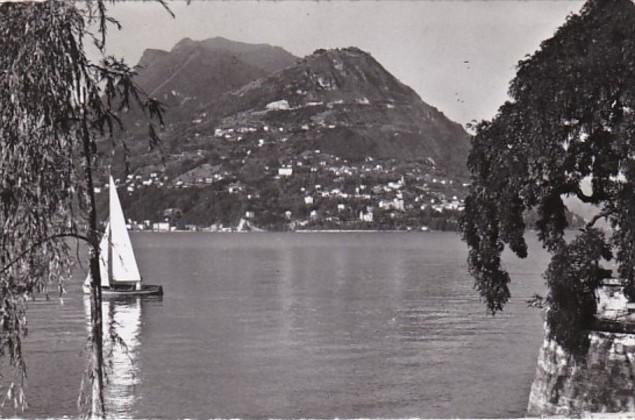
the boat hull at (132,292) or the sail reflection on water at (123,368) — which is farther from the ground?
the boat hull at (132,292)

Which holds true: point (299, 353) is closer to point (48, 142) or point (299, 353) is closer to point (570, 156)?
point (570, 156)

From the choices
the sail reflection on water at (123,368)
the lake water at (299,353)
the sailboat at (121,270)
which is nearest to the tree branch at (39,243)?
the sail reflection on water at (123,368)

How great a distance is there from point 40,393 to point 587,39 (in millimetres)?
23697

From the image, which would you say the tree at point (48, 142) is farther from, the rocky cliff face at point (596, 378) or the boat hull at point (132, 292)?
the boat hull at point (132, 292)

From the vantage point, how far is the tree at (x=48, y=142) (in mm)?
8891

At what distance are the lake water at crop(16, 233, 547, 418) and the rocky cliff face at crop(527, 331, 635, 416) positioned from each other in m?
8.44

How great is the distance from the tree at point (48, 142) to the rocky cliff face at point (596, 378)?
1010 centimetres

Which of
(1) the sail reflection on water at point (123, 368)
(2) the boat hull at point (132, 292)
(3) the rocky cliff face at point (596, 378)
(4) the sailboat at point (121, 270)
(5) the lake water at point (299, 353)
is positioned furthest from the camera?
(2) the boat hull at point (132, 292)

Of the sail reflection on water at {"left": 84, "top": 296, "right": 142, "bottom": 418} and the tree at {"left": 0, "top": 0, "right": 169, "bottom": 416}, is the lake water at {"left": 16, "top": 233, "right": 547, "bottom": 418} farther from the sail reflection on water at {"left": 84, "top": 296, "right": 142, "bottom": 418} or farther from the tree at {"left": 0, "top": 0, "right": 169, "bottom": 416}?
the tree at {"left": 0, "top": 0, "right": 169, "bottom": 416}

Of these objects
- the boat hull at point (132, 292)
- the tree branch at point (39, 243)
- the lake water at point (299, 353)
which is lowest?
the lake water at point (299, 353)

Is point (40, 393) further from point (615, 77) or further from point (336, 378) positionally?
point (615, 77)

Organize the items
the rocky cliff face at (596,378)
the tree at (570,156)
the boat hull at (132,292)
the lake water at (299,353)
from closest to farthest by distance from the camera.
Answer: the rocky cliff face at (596,378), the tree at (570,156), the lake water at (299,353), the boat hull at (132,292)

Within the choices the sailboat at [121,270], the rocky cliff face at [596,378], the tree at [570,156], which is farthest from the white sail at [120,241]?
the rocky cliff face at [596,378]

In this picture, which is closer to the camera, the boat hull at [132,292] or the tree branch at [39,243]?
the tree branch at [39,243]
